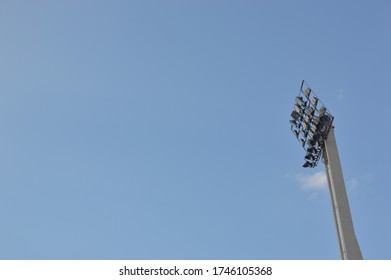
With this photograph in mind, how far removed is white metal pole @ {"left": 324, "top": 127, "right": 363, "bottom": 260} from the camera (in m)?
35.2

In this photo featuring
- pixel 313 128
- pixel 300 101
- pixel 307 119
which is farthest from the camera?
pixel 300 101

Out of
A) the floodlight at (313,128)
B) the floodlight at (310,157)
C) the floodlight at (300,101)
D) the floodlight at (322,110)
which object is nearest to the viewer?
the floodlight at (322,110)

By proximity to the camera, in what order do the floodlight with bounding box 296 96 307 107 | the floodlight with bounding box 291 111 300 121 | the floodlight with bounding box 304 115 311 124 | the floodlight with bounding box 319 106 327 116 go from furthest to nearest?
the floodlight with bounding box 291 111 300 121 < the floodlight with bounding box 296 96 307 107 < the floodlight with bounding box 304 115 311 124 < the floodlight with bounding box 319 106 327 116

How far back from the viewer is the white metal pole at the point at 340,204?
1388 inches

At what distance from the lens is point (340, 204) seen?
1451 inches

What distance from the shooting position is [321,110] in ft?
130

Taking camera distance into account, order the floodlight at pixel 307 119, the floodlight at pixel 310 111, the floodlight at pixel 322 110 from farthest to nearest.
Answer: the floodlight at pixel 307 119 → the floodlight at pixel 310 111 → the floodlight at pixel 322 110

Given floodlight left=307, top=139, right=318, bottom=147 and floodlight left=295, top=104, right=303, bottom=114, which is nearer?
floodlight left=307, top=139, right=318, bottom=147

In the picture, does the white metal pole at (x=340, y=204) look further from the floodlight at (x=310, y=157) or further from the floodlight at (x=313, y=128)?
the floodlight at (x=313, y=128)

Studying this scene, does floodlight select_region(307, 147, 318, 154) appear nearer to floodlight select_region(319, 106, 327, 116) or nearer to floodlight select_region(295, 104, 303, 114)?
floodlight select_region(319, 106, 327, 116)

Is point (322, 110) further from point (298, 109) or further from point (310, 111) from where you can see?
point (298, 109)

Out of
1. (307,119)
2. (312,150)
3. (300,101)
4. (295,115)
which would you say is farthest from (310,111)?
(312,150)
